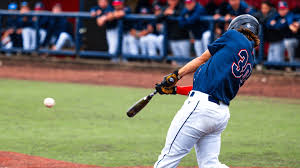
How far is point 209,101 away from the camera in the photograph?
160 inches

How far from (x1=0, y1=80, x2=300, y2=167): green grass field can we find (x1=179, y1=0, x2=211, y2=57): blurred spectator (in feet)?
9.07

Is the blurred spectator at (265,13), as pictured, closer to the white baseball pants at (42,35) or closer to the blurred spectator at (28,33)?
the white baseball pants at (42,35)

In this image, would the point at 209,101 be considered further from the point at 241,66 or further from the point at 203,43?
the point at 203,43

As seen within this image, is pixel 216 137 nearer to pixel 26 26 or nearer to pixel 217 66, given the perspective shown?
pixel 217 66

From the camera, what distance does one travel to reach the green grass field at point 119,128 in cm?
599

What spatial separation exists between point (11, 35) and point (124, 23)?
3919 mm

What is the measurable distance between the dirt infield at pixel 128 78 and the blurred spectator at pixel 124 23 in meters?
0.71

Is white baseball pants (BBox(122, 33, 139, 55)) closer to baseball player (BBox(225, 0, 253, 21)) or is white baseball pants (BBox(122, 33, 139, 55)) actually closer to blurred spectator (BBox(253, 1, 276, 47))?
baseball player (BBox(225, 0, 253, 21))

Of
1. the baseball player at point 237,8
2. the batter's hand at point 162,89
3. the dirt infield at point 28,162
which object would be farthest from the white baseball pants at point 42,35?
the batter's hand at point 162,89

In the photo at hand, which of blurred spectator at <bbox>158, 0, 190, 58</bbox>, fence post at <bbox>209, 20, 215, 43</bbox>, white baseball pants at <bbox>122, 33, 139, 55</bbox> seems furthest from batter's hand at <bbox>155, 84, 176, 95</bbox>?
white baseball pants at <bbox>122, 33, 139, 55</bbox>

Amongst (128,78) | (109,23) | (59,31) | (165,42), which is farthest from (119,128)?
(59,31)

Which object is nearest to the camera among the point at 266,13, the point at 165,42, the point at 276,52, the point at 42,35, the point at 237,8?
the point at 266,13

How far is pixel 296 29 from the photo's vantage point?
1205cm

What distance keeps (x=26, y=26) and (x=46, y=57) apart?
106 cm
